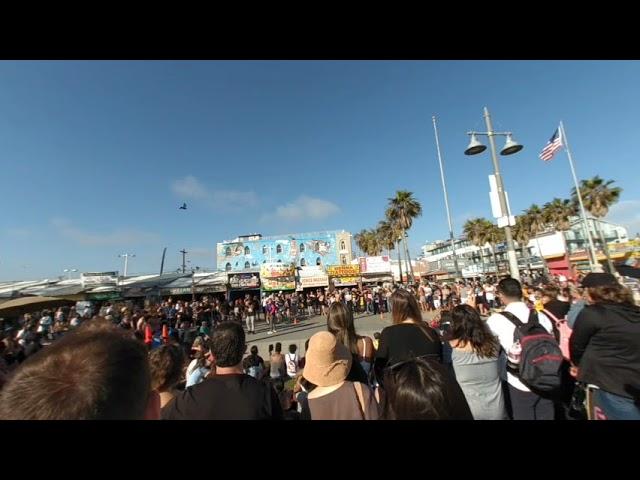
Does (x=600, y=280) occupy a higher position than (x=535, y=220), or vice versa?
(x=535, y=220)

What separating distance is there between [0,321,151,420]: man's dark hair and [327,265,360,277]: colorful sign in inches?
1251

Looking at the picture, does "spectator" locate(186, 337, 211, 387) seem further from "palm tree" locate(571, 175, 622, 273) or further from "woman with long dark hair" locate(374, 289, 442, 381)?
"palm tree" locate(571, 175, 622, 273)

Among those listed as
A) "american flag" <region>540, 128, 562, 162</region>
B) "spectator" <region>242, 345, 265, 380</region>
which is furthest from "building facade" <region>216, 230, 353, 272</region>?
"spectator" <region>242, 345, 265, 380</region>

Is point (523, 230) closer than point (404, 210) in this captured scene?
No

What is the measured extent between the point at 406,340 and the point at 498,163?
24.0 feet

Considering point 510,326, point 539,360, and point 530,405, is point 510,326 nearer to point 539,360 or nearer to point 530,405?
point 539,360

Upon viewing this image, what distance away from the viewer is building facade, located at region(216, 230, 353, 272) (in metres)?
44.0

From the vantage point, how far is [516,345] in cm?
320

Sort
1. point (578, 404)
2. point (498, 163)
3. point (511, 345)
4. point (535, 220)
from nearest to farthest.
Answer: point (511, 345), point (578, 404), point (498, 163), point (535, 220)

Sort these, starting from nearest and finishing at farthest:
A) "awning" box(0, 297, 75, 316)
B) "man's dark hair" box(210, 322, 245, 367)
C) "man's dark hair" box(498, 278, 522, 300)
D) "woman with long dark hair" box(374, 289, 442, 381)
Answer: "man's dark hair" box(210, 322, 245, 367), "woman with long dark hair" box(374, 289, 442, 381), "man's dark hair" box(498, 278, 522, 300), "awning" box(0, 297, 75, 316)

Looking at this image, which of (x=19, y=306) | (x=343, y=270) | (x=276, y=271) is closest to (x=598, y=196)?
(x=343, y=270)

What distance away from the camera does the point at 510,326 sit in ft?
10.9

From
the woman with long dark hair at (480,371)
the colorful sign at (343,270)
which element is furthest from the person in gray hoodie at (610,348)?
the colorful sign at (343,270)
